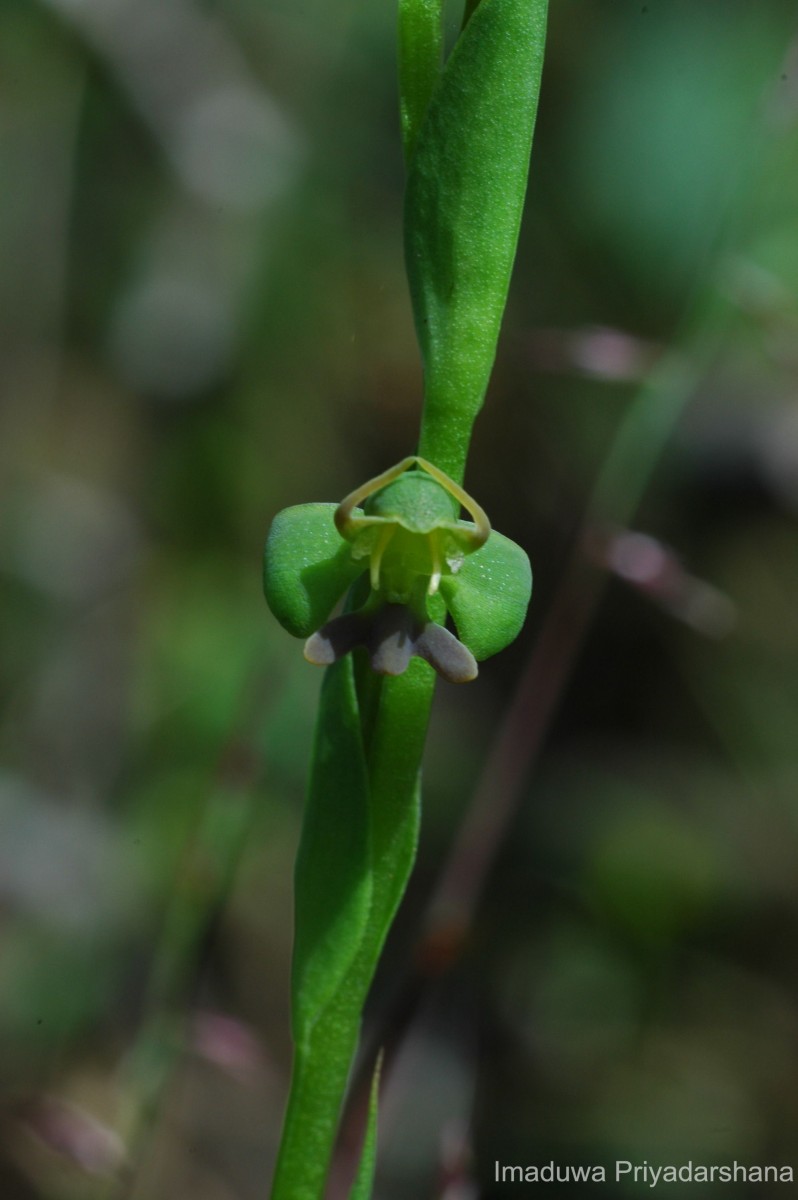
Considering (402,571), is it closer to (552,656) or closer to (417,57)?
(417,57)

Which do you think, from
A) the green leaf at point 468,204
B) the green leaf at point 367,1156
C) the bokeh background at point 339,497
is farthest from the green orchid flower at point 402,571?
the bokeh background at point 339,497

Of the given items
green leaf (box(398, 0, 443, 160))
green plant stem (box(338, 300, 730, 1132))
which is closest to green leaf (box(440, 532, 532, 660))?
green leaf (box(398, 0, 443, 160))

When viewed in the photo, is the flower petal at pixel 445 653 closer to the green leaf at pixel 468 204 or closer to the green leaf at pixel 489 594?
the green leaf at pixel 489 594

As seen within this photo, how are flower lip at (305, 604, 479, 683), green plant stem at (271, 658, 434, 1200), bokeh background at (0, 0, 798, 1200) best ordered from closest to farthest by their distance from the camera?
flower lip at (305, 604, 479, 683), green plant stem at (271, 658, 434, 1200), bokeh background at (0, 0, 798, 1200)

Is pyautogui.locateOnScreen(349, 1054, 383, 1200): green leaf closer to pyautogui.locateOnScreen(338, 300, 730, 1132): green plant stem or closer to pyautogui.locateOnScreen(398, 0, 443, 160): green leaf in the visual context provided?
pyautogui.locateOnScreen(338, 300, 730, 1132): green plant stem

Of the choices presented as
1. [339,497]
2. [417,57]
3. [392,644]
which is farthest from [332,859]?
[339,497]
